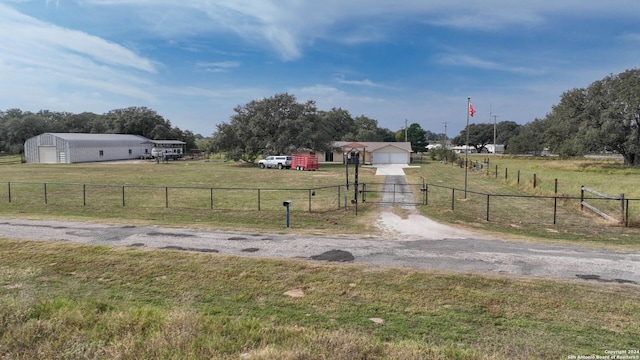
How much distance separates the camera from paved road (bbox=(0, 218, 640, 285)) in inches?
333

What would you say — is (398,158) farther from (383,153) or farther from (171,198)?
(171,198)

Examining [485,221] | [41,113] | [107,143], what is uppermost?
[41,113]

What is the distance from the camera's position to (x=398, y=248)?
10.2m

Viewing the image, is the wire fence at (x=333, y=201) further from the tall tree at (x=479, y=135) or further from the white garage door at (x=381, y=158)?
the tall tree at (x=479, y=135)

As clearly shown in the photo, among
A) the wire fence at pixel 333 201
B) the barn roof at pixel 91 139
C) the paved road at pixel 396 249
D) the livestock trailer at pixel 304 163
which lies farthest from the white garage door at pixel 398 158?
the paved road at pixel 396 249

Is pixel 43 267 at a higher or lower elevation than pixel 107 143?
lower

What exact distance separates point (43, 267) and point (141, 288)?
2.86m

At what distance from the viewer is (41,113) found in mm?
105250

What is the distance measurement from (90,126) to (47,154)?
112 feet

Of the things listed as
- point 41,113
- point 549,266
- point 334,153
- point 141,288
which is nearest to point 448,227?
point 549,266

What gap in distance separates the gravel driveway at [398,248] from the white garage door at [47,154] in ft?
187

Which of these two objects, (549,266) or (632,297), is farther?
(549,266)

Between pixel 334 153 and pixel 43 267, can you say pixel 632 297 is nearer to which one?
pixel 43 267

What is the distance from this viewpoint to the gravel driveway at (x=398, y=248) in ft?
27.8
